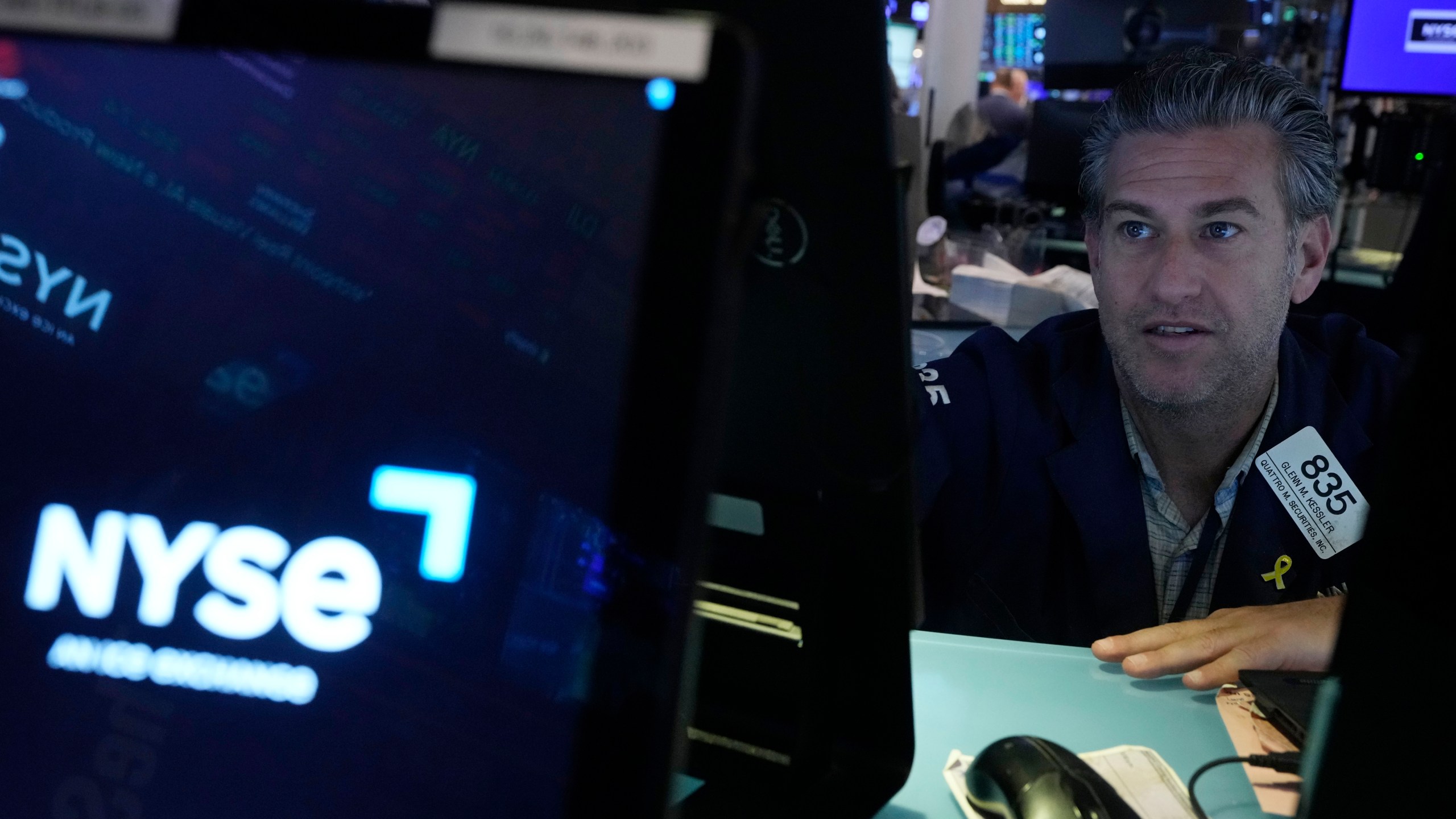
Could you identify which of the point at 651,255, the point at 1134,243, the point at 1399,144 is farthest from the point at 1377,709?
the point at 1399,144

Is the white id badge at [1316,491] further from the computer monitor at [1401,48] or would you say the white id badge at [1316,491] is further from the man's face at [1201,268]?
the computer monitor at [1401,48]

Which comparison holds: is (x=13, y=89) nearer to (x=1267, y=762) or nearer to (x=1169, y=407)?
(x=1267, y=762)

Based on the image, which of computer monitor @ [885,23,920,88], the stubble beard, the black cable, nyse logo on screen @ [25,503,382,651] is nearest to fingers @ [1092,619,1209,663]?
the black cable

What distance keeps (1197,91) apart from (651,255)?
1101 mm

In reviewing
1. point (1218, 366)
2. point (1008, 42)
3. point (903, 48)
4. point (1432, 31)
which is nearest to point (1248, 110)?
point (1218, 366)

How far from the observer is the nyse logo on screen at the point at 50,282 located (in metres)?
0.39

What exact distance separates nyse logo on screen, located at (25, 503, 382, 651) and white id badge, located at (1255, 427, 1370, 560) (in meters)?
1.10

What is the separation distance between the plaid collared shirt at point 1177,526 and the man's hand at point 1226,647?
332mm

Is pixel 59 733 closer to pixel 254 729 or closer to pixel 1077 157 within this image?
pixel 254 729

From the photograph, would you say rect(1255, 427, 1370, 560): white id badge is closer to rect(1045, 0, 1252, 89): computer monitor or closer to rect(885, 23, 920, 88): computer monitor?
rect(1045, 0, 1252, 89): computer monitor

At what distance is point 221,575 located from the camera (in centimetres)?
39

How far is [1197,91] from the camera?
1.24m

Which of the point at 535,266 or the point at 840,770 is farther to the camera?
the point at 840,770

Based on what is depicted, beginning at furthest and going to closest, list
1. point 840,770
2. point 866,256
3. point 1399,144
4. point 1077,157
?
point 1399,144 < point 1077,157 < point 840,770 < point 866,256
